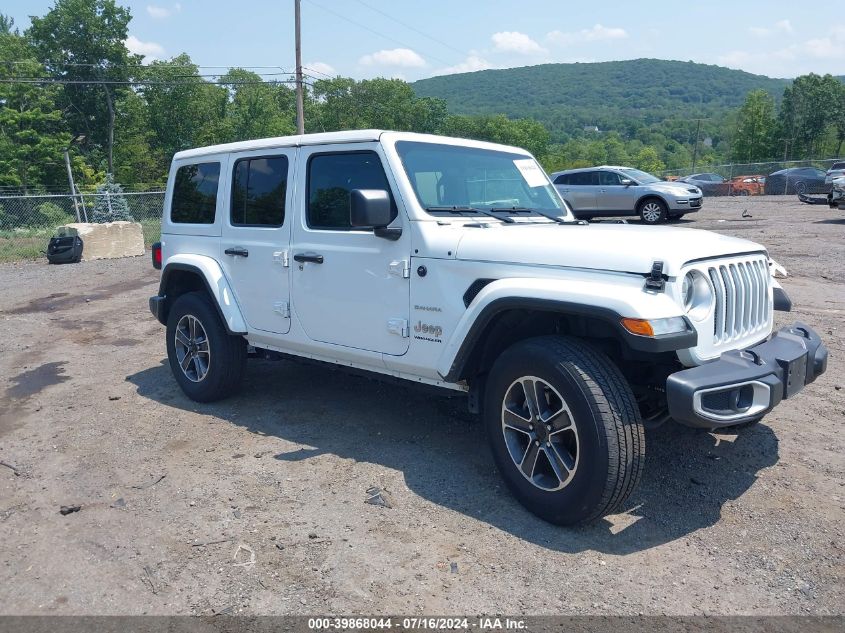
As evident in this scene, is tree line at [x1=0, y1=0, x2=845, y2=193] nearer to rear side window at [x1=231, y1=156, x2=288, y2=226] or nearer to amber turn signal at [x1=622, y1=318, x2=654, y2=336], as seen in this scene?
rear side window at [x1=231, y1=156, x2=288, y2=226]

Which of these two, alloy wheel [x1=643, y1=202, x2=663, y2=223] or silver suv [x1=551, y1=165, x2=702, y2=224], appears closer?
silver suv [x1=551, y1=165, x2=702, y2=224]

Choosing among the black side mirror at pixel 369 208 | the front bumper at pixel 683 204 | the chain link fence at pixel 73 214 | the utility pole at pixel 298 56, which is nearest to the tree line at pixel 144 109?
the utility pole at pixel 298 56

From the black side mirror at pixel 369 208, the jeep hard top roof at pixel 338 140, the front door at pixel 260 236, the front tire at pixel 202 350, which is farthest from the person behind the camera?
the front tire at pixel 202 350

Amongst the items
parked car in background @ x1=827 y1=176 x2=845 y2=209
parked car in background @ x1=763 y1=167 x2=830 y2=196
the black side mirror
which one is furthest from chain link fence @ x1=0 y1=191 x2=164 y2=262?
parked car in background @ x1=763 y1=167 x2=830 y2=196

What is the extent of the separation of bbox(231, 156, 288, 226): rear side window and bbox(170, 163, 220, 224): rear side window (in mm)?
314

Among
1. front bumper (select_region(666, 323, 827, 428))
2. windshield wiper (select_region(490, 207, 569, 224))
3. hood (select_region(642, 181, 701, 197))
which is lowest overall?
front bumper (select_region(666, 323, 827, 428))

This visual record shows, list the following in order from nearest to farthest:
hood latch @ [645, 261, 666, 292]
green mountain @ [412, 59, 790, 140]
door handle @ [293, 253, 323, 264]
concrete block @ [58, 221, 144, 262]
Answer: hood latch @ [645, 261, 666, 292]
door handle @ [293, 253, 323, 264]
concrete block @ [58, 221, 144, 262]
green mountain @ [412, 59, 790, 140]

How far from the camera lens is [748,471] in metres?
4.15

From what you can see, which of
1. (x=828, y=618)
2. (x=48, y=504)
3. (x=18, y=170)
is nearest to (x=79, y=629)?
(x=48, y=504)

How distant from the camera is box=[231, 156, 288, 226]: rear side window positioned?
16.5 ft

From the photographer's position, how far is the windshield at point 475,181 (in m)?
4.34

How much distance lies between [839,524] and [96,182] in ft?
167

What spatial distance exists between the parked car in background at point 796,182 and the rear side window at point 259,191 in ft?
98.8

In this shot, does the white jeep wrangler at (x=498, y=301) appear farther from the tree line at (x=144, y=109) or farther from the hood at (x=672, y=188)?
the tree line at (x=144, y=109)
